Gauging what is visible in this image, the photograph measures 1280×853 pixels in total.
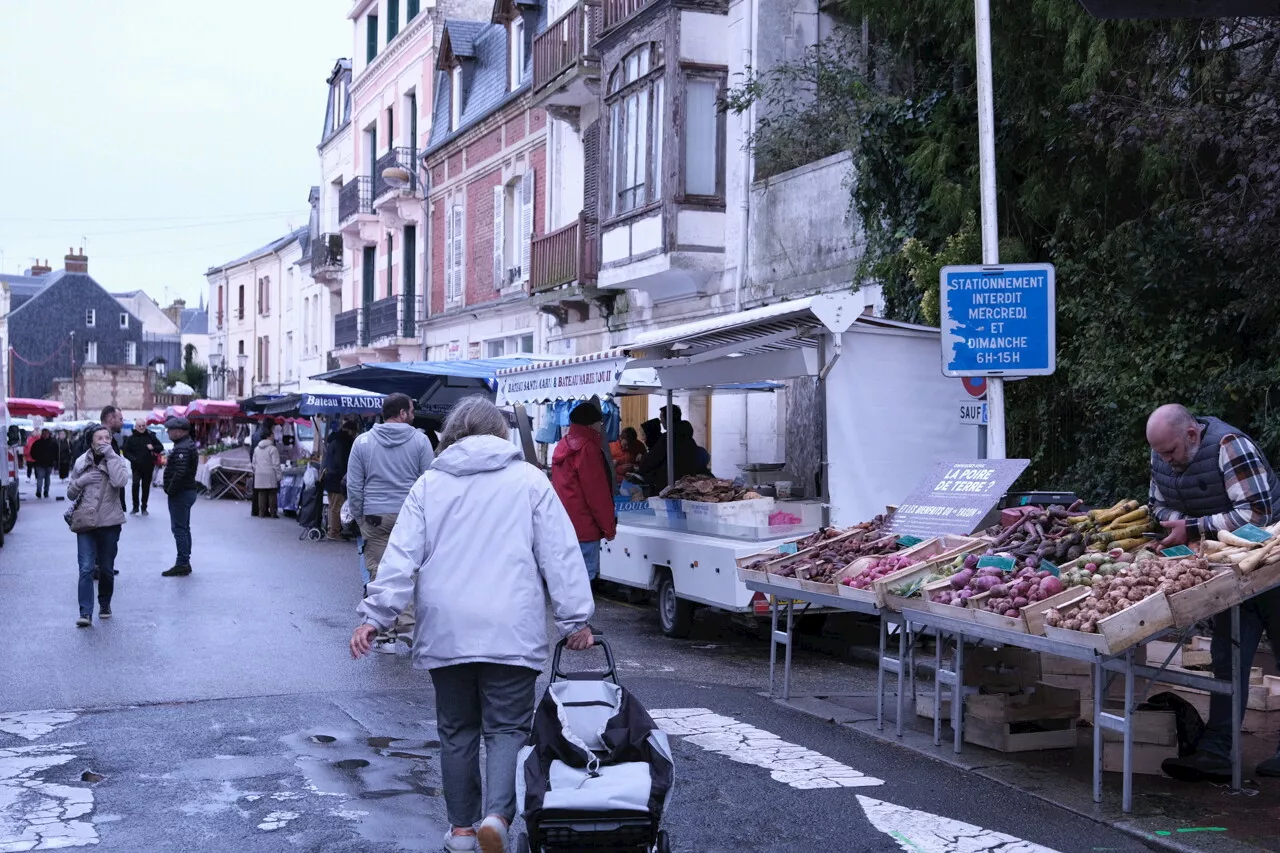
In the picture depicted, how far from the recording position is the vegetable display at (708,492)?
12.5 m

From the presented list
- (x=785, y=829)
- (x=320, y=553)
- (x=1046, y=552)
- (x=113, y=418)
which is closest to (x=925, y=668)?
(x=1046, y=552)

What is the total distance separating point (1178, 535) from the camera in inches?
283

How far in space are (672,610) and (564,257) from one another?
42.5 ft

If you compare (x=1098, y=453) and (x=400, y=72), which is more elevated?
(x=400, y=72)

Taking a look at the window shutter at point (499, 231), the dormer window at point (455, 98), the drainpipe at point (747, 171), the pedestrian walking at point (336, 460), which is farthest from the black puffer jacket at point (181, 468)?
the dormer window at point (455, 98)

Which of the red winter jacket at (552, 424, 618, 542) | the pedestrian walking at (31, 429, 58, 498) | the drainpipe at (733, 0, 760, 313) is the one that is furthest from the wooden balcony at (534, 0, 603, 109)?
the pedestrian walking at (31, 429, 58, 498)

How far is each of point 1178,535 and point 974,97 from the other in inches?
339

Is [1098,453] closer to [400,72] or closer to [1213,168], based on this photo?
[1213,168]

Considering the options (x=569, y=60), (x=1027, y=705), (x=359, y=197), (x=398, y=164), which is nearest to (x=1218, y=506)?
(x=1027, y=705)

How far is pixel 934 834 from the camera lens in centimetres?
610

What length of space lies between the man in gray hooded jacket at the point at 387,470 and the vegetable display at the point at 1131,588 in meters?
→ 5.73

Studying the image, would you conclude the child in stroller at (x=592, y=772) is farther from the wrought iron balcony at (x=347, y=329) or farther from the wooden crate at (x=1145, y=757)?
the wrought iron balcony at (x=347, y=329)

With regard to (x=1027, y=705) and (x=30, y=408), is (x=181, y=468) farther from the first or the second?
(x=30, y=408)

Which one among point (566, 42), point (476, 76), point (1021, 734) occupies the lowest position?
point (1021, 734)
